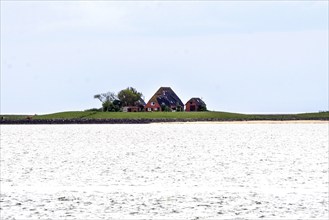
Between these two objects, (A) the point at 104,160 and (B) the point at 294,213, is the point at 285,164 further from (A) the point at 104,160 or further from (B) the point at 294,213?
(B) the point at 294,213

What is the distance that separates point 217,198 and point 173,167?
21.3 meters

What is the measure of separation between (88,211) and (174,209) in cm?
385

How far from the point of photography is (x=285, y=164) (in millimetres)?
59562

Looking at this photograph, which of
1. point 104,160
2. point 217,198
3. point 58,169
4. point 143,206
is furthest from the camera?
point 104,160

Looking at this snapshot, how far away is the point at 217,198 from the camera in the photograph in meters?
35.3

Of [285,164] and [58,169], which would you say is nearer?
[58,169]

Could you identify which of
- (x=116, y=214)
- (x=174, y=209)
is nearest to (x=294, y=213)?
(x=174, y=209)

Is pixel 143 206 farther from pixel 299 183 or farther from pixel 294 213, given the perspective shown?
pixel 299 183

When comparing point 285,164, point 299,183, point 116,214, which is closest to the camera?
point 116,214

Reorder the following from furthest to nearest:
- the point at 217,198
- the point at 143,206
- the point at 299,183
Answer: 1. the point at 299,183
2. the point at 217,198
3. the point at 143,206

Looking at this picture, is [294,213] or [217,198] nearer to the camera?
[294,213]

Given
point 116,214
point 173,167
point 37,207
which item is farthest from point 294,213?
point 173,167

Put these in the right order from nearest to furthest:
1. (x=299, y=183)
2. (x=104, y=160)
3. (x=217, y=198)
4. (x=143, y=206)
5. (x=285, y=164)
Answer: (x=143, y=206), (x=217, y=198), (x=299, y=183), (x=285, y=164), (x=104, y=160)

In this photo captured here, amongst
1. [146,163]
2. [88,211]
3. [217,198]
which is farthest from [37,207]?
[146,163]
